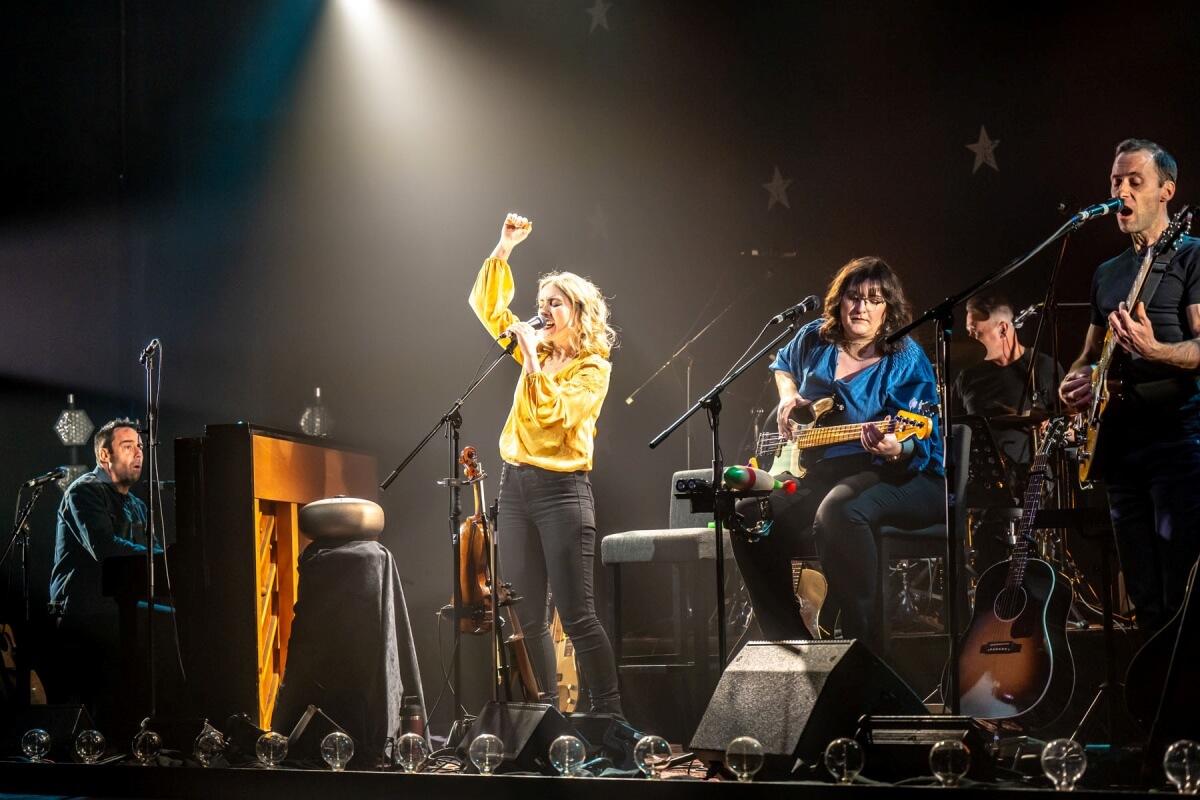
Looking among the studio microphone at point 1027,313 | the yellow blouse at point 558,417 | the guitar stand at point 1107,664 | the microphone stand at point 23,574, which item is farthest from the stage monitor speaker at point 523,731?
the studio microphone at point 1027,313

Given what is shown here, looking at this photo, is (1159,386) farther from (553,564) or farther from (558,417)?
(553,564)

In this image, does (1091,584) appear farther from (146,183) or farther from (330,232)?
(146,183)

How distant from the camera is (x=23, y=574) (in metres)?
7.21

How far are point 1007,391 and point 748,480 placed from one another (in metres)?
2.84

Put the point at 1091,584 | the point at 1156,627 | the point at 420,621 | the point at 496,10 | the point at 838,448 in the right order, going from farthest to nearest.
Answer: the point at 496,10 → the point at 420,621 → the point at 1091,584 → the point at 838,448 → the point at 1156,627

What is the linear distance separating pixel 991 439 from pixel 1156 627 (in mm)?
1598

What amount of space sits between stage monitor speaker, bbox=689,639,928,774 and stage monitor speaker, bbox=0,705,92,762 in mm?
2162

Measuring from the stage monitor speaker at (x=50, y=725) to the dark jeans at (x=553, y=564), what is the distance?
157cm

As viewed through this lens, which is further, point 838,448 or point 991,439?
point 991,439

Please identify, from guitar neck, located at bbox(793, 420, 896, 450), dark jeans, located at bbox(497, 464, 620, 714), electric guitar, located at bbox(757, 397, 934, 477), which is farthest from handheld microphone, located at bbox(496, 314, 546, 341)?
guitar neck, located at bbox(793, 420, 896, 450)

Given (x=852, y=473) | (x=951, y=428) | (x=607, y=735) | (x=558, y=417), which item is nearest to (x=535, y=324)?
(x=558, y=417)

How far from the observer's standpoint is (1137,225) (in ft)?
11.4

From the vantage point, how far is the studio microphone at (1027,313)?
19.2 feet

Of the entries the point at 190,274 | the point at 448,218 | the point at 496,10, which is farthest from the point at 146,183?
the point at 496,10
